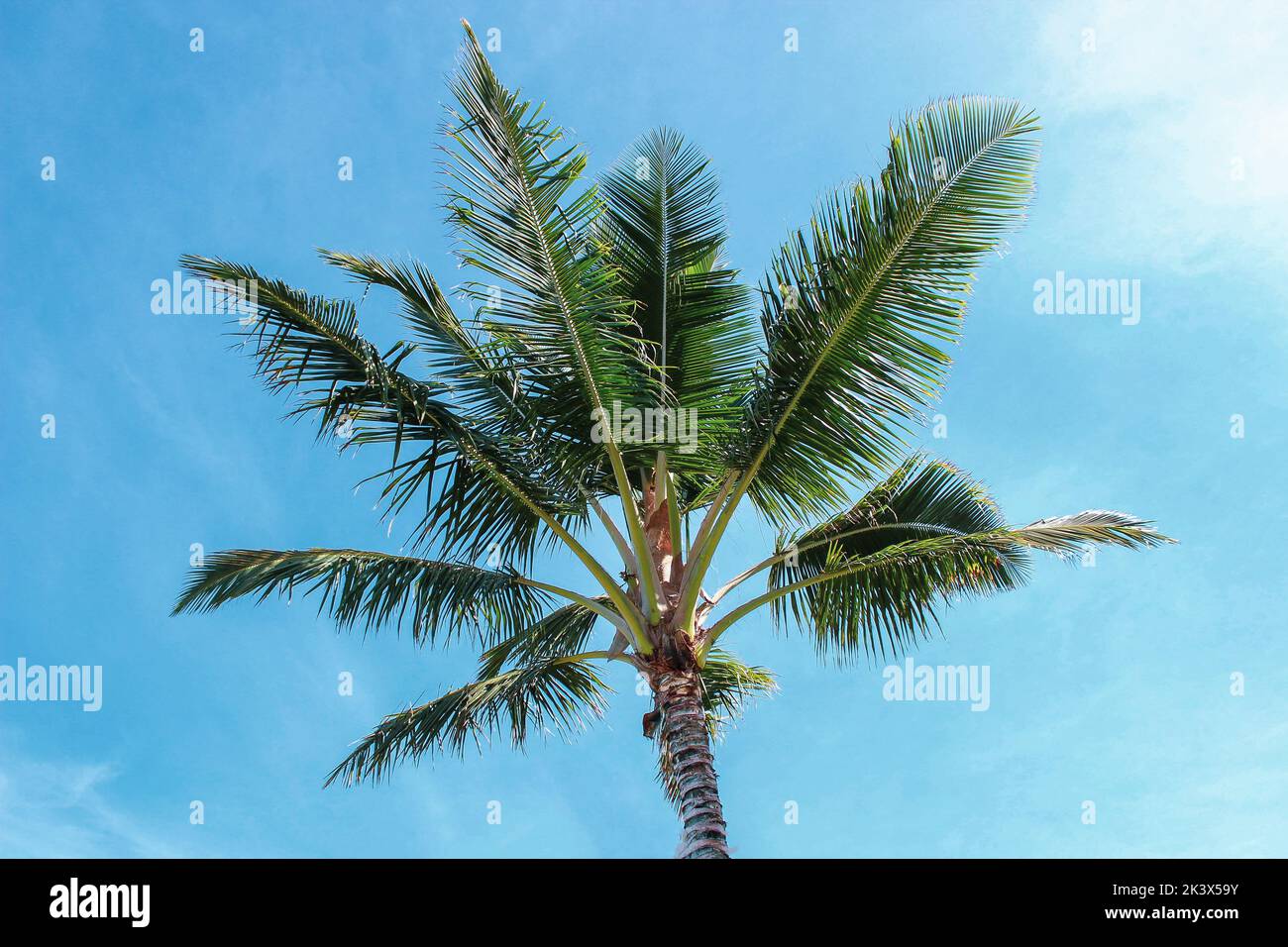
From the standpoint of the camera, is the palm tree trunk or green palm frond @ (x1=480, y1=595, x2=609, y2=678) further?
green palm frond @ (x1=480, y1=595, x2=609, y2=678)

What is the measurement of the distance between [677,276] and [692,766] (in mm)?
4390

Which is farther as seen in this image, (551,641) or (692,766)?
(551,641)

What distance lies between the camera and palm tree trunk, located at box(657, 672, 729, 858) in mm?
6891

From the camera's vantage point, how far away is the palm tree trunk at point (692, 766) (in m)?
6.89

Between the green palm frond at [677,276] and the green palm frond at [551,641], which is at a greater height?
the green palm frond at [677,276]

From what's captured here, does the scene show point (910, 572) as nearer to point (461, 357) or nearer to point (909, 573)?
point (909, 573)

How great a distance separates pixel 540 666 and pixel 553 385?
2.40 meters

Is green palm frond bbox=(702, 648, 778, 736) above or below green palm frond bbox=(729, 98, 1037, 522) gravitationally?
below

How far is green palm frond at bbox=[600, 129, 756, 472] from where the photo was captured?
909 centimetres

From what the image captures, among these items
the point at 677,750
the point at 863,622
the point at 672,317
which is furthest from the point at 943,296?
the point at 677,750

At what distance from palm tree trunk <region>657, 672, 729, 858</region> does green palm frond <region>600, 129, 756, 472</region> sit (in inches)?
83.8

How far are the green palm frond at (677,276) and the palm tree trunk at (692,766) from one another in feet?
6.98

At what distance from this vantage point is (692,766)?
735cm

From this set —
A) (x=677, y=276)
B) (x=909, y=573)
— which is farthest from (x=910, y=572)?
(x=677, y=276)
